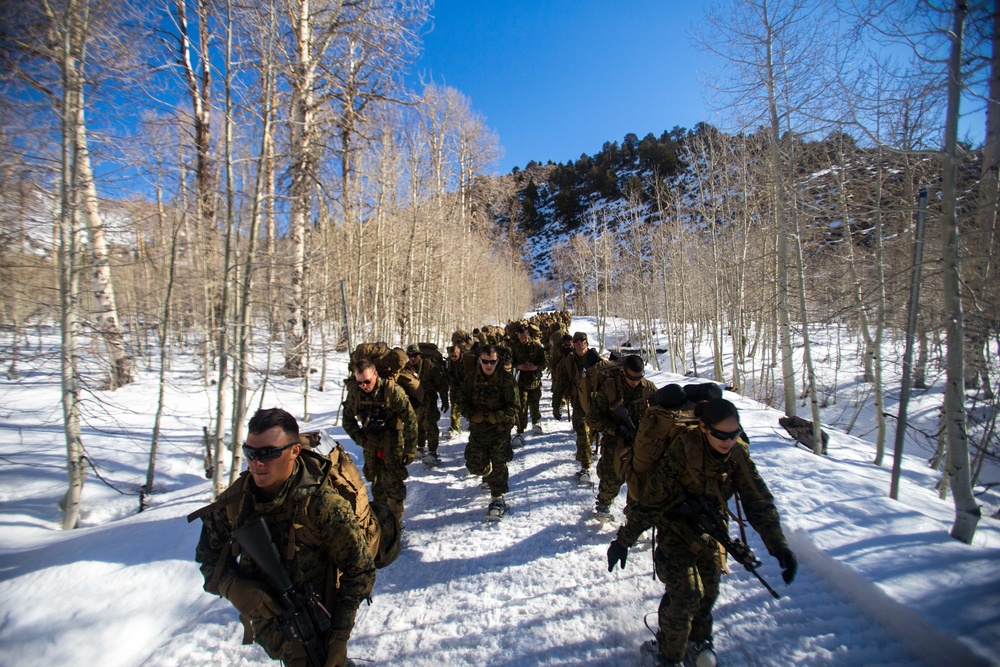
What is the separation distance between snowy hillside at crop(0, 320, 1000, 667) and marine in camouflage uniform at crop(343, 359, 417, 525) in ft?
2.14

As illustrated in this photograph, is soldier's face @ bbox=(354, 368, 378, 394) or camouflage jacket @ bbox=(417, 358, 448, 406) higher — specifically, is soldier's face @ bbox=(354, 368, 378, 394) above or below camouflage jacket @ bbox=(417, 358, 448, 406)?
above

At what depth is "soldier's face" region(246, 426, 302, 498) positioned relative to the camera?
1.86 m

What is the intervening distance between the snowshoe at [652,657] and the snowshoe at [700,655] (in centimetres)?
8

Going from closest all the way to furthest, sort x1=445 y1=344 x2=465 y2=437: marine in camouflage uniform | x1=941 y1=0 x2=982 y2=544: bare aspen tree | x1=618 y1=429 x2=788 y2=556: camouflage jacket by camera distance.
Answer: x1=618 y1=429 x2=788 y2=556: camouflage jacket, x1=941 y1=0 x2=982 y2=544: bare aspen tree, x1=445 y1=344 x2=465 y2=437: marine in camouflage uniform

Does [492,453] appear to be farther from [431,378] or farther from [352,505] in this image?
[352,505]

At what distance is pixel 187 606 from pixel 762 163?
49.9ft

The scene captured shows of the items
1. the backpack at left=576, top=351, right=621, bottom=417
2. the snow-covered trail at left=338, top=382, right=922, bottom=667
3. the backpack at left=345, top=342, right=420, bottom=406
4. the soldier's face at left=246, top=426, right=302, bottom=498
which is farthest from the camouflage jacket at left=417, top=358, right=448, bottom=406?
the soldier's face at left=246, top=426, right=302, bottom=498

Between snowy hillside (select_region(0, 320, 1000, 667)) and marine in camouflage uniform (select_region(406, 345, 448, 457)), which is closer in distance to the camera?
snowy hillside (select_region(0, 320, 1000, 667))

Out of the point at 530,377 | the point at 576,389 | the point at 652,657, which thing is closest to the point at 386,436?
the point at 652,657

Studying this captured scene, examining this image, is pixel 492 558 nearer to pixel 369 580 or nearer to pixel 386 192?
pixel 369 580

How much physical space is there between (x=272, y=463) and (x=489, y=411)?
3.04 metres

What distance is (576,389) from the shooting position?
6.36 metres

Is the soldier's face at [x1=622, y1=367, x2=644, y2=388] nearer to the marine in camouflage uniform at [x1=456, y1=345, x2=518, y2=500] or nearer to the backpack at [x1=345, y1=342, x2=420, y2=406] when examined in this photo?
the marine in camouflage uniform at [x1=456, y1=345, x2=518, y2=500]

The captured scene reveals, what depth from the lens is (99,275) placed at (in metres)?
8.49
